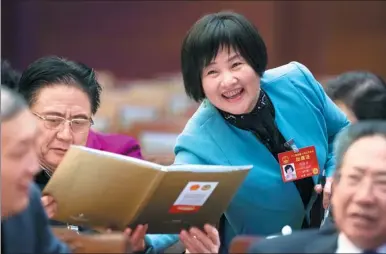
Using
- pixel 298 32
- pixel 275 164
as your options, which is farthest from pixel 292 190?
pixel 298 32

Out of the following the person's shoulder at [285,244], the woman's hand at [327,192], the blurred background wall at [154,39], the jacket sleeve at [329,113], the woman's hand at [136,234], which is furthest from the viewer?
the blurred background wall at [154,39]

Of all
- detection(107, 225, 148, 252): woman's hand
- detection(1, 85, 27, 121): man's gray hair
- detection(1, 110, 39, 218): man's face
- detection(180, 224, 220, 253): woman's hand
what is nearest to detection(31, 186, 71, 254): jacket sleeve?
detection(1, 110, 39, 218): man's face

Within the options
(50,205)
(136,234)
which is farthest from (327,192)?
(50,205)

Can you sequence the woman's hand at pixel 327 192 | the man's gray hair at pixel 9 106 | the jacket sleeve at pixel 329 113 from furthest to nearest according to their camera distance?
the jacket sleeve at pixel 329 113
the woman's hand at pixel 327 192
the man's gray hair at pixel 9 106

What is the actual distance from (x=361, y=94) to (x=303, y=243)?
95 cm

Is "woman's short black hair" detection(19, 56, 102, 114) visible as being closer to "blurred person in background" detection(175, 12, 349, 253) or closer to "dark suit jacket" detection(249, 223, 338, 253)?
"blurred person in background" detection(175, 12, 349, 253)

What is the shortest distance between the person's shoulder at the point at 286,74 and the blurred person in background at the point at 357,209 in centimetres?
83

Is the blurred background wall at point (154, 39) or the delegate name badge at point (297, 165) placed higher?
the delegate name badge at point (297, 165)

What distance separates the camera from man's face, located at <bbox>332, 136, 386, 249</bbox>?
1745 millimetres

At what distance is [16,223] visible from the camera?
A: 1.79 metres

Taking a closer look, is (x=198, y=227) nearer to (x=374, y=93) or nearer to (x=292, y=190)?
(x=292, y=190)

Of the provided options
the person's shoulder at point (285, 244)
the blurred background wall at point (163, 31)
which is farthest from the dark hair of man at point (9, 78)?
the blurred background wall at point (163, 31)

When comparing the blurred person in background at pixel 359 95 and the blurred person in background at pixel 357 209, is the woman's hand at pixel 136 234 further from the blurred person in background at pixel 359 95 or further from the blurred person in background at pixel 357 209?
the blurred person in background at pixel 359 95

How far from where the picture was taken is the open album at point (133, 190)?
2.07 metres
